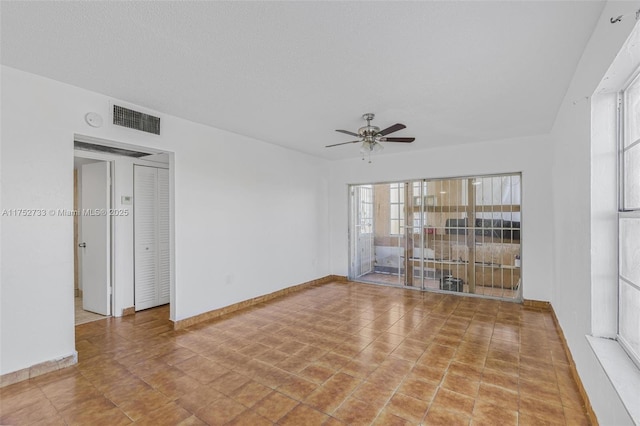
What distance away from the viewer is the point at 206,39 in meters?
2.09

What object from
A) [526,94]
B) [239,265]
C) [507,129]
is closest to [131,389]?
[239,265]

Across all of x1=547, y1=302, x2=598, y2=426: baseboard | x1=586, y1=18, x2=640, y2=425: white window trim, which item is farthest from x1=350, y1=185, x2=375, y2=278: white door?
x1=586, y1=18, x2=640, y2=425: white window trim

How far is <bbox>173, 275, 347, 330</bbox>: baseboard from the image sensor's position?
12.5ft

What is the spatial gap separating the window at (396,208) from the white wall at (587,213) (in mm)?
3144

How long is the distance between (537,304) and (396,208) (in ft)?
9.18

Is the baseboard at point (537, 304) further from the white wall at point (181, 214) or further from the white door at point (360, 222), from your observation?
the white wall at point (181, 214)

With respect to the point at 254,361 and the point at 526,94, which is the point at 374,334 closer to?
the point at 254,361

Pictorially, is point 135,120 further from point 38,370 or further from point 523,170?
point 523,170

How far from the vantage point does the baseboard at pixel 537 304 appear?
449cm

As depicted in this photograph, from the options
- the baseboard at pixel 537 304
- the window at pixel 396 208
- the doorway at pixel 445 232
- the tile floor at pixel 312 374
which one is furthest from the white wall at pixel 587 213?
the window at pixel 396 208

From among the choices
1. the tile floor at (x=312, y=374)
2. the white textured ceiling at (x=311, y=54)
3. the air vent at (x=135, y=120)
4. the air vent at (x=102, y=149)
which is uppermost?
the white textured ceiling at (x=311, y=54)

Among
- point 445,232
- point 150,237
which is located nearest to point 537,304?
point 445,232

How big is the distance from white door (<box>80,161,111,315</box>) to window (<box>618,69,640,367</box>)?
543 centimetres

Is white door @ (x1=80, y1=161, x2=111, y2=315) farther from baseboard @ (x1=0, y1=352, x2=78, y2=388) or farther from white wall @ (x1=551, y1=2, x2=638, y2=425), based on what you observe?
white wall @ (x1=551, y1=2, x2=638, y2=425)
